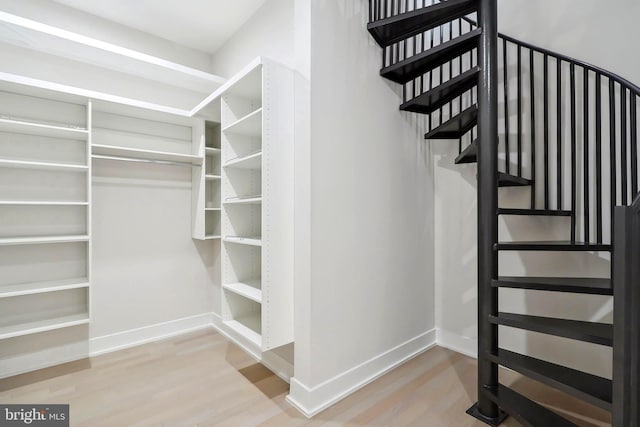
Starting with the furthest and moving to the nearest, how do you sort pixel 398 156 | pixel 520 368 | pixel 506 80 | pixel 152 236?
pixel 152 236
pixel 398 156
pixel 506 80
pixel 520 368

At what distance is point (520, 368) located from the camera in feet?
5.34

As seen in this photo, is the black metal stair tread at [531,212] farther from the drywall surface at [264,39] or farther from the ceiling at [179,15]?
the ceiling at [179,15]

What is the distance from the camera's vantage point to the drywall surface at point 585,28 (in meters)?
1.85

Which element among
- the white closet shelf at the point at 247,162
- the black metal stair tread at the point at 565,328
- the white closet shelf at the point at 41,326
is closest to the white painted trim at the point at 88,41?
the white closet shelf at the point at 247,162

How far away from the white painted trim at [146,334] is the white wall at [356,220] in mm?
1749

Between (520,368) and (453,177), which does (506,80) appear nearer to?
(453,177)

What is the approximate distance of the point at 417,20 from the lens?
6.84 feet

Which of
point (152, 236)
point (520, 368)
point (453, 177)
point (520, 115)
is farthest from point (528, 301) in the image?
point (152, 236)

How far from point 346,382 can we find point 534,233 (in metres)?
1.77

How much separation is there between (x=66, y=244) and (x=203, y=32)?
2.44 meters

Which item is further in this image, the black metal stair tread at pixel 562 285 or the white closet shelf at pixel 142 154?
the white closet shelf at pixel 142 154

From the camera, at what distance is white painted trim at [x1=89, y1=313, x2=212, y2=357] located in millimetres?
2711

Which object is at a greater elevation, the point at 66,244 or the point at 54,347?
the point at 66,244

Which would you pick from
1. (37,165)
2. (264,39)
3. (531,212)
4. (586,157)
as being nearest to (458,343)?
(531,212)
